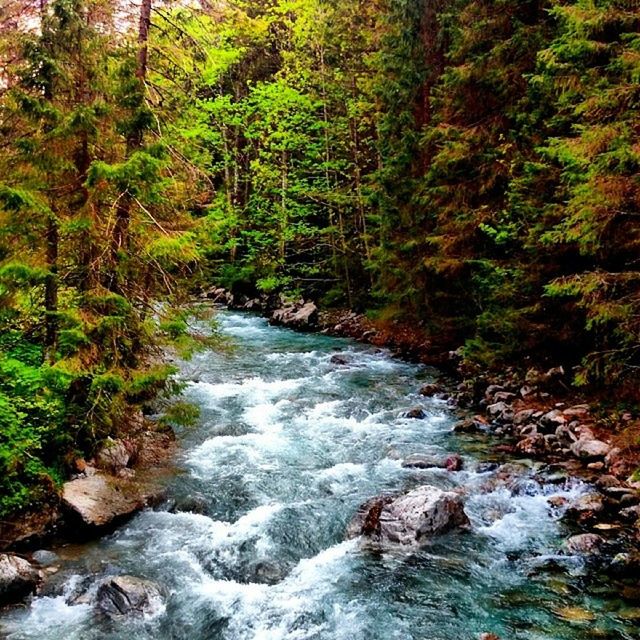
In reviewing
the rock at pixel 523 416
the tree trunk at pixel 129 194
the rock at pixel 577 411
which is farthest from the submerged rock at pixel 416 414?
the tree trunk at pixel 129 194

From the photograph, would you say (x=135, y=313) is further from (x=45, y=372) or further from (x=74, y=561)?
(x=74, y=561)

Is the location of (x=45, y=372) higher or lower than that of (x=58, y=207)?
lower

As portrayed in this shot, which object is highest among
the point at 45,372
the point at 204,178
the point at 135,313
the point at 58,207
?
the point at 204,178

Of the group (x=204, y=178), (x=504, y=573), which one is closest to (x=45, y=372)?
(x=204, y=178)

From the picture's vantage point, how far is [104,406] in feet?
28.3

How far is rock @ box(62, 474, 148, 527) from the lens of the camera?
777 cm

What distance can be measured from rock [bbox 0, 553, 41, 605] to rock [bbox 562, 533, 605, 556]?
20.1ft

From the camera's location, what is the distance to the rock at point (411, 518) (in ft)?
25.1

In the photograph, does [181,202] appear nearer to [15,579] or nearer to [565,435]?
[15,579]

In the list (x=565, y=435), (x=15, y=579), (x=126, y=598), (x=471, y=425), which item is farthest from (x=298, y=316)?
(x=15, y=579)

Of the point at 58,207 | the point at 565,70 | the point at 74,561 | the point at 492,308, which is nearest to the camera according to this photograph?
the point at 74,561

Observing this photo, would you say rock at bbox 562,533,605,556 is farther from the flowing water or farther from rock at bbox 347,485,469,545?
rock at bbox 347,485,469,545

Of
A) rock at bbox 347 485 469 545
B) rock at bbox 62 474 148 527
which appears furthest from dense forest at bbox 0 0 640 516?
rock at bbox 347 485 469 545

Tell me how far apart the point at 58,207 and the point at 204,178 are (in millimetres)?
2390
